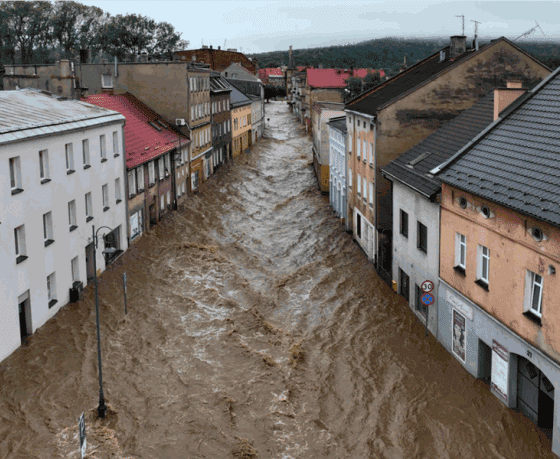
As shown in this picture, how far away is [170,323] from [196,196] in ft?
78.8

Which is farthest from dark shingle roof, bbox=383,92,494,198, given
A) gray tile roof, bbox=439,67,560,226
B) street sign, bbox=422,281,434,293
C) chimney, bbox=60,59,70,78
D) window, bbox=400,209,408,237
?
chimney, bbox=60,59,70,78

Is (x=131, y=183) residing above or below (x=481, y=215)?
below

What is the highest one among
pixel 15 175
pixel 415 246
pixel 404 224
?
pixel 15 175

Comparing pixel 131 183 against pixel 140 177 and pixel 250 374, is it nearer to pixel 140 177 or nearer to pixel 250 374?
pixel 140 177

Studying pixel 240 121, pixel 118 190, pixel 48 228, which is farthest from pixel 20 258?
pixel 240 121

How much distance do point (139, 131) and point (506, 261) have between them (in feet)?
A: 92.8

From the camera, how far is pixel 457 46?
112 ft

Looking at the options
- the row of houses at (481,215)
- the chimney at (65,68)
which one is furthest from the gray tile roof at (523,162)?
the chimney at (65,68)

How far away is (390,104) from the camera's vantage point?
29.9m

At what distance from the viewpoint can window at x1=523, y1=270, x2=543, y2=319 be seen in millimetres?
16109

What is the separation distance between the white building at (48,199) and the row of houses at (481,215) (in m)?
12.7

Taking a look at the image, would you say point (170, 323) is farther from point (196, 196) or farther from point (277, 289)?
point (196, 196)

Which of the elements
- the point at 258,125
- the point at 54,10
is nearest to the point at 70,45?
the point at 54,10

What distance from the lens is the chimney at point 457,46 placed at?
33.9 m
